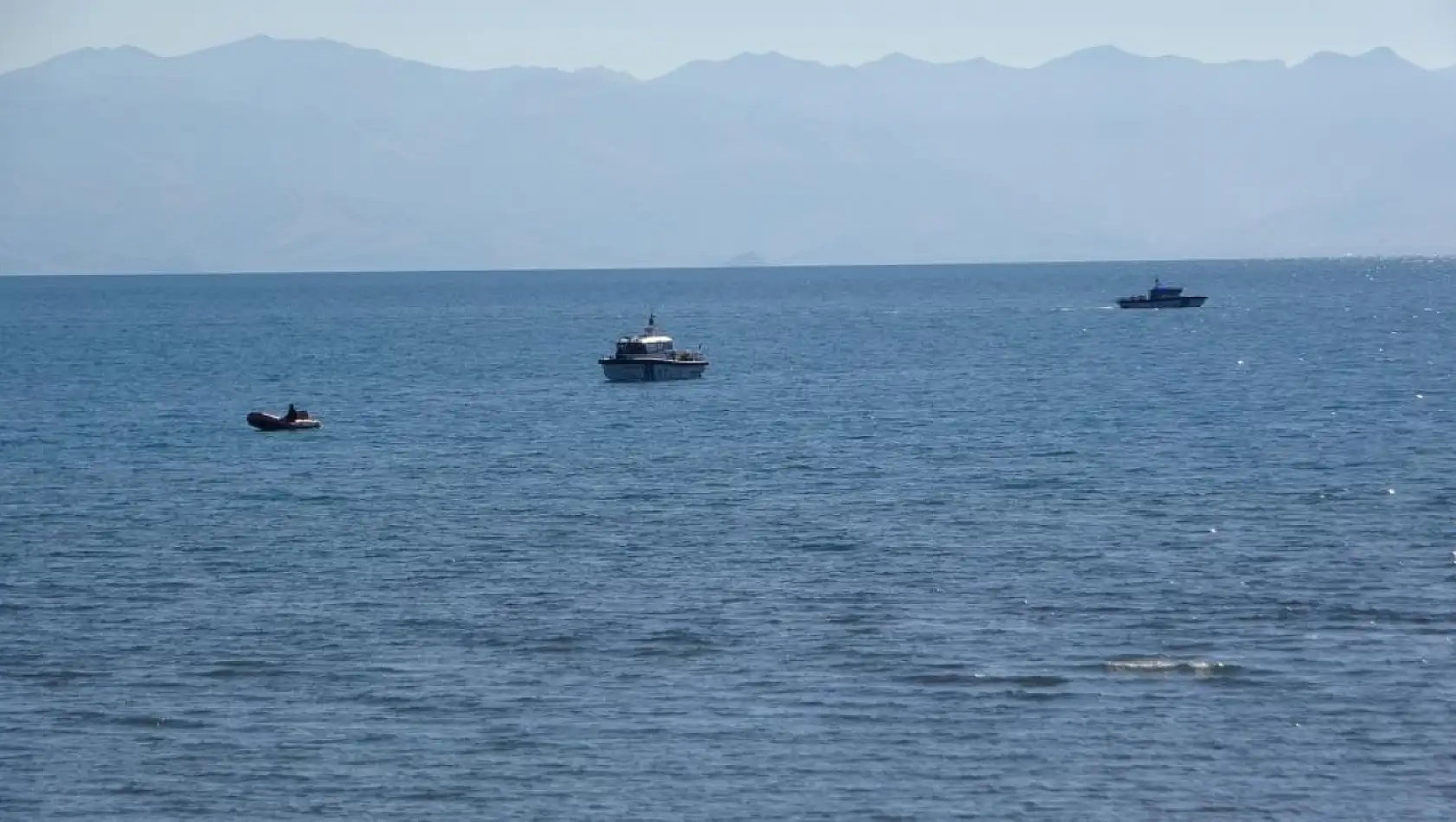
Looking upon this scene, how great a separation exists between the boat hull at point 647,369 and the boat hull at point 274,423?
27189mm

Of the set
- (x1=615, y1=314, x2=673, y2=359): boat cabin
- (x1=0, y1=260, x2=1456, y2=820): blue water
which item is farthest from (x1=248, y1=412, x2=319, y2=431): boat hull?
(x1=615, y1=314, x2=673, y2=359): boat cabin

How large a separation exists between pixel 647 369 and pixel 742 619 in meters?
70.3

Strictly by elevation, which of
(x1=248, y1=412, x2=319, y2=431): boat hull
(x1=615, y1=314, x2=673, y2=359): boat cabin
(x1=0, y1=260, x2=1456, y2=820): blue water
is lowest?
(x1=248, y1=412, x2=319, y2=431): boat hull

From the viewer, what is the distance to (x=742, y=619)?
41.2 meters

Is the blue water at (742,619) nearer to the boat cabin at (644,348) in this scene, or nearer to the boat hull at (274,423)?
the boat hull at (274,423)

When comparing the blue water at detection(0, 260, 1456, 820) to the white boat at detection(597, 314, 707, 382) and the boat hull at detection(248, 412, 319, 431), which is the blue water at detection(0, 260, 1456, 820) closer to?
the boat hull at detection(248, 412, 319, 431)

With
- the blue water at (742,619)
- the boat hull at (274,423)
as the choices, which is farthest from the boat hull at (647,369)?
the boat hull at (274,423)

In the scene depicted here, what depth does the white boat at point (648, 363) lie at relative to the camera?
111 metres

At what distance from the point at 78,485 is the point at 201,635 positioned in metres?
27.8

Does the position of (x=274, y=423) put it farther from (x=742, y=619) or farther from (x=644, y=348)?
(x=742, y=619)

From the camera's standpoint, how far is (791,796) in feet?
98.5

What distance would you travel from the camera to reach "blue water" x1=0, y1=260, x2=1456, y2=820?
101 feet

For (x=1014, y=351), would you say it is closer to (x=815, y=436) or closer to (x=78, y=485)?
(x=815, y=436)

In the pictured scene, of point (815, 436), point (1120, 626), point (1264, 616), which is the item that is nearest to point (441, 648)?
point (1120, 626)
